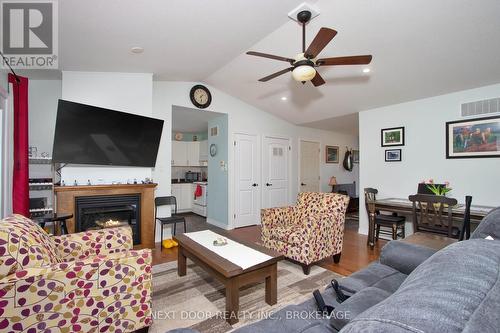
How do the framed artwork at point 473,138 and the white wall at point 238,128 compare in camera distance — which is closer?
the framed artwork at point 473,138

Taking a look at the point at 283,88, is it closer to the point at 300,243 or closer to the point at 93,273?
the point at 300,243

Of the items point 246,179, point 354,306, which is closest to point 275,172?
point 246,179

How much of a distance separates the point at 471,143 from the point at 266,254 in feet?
11.4

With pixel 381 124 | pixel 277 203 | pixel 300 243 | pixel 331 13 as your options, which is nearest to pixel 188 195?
pixel 277 203

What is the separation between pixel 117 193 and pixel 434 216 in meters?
4.40

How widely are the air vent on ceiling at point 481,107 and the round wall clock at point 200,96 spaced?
4.26 meters

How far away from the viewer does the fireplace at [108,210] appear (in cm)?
338

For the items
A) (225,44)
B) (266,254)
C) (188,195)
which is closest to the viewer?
(266,254)

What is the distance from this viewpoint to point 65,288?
4.71ft

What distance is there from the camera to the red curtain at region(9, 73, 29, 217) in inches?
119

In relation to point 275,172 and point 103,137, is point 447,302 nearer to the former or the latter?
point 103,137

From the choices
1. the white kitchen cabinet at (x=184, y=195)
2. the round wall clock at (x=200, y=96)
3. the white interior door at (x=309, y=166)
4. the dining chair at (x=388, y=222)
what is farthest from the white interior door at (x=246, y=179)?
the dining chair at (x=388, y=222)

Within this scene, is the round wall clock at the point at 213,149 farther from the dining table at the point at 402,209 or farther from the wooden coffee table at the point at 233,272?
the dining table at the point at 402,209

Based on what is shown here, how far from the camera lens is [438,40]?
259 centimetres
